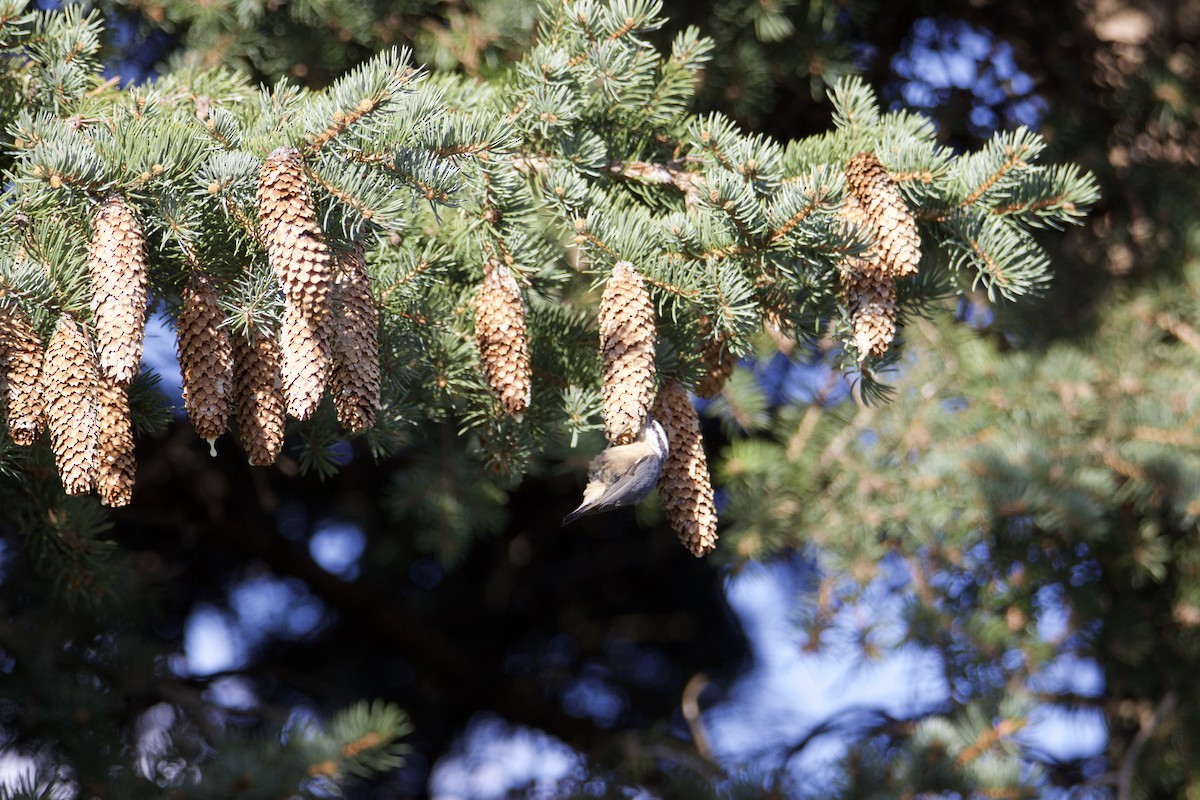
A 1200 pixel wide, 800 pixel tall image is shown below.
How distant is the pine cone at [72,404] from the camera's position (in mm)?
1096

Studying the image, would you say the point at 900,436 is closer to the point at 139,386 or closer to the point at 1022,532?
the point at 1022,532

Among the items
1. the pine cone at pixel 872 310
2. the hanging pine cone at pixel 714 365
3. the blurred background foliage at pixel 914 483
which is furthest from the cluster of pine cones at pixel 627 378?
the blurred background foliage at pixel 914 483

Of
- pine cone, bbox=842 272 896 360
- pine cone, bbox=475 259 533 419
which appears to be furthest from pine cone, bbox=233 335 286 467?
pine cone, bbox=842 272 896 360

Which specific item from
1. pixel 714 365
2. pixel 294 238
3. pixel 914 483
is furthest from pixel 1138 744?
pixel 294 238

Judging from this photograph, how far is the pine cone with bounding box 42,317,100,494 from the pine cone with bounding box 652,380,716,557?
58cm

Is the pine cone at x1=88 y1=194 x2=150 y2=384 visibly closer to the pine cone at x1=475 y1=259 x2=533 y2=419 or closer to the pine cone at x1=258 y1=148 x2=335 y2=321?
the pine cone at x1=258 y1=148 x2=335 y2=321

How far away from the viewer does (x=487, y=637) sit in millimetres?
3777

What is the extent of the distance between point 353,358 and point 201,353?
16 centimetres

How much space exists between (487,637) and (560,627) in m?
0.24

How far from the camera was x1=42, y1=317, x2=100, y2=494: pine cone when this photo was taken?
110 cm

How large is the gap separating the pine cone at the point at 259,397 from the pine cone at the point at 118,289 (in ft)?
0.45

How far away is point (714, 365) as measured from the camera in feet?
4.82

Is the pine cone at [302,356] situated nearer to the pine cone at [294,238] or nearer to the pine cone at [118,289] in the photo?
the pine cone at [294,238]

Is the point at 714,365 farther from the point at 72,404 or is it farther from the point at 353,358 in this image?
the point at 72,404
